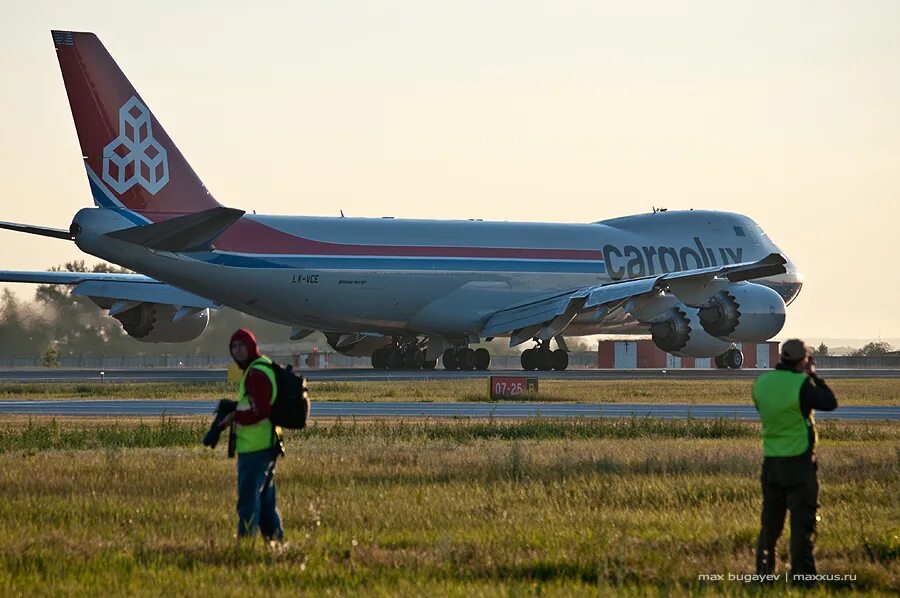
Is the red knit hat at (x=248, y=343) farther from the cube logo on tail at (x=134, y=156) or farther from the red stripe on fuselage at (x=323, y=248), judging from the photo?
the red stripe on fuselage at (x=323, y=248)

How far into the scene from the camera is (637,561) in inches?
509

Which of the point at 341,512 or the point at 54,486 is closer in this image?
the point at 341,512

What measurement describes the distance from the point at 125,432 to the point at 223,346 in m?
69.6

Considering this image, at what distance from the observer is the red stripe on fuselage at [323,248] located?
169 feet

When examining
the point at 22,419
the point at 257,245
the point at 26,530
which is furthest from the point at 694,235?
the point at 26,530

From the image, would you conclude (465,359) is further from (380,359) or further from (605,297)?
(605,297)

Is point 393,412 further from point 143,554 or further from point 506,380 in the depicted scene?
point 143,554

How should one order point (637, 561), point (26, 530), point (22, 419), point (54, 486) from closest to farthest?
1. point (637, 561)
2. point (26, 530)
3. point (54, 486)
4. point (22, 419)

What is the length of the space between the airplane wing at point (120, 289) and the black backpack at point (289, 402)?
45180 millimetres

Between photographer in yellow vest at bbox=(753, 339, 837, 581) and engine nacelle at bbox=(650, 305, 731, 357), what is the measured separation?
4693 centimetres

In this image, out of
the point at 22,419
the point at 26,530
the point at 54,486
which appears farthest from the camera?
the point at 22,419

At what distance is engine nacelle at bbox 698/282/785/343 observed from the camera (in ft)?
187

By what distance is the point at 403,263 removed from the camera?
55969mm

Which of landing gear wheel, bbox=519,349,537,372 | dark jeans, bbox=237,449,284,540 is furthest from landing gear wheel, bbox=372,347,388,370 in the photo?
dark jeans, bbox=237,449,284,540
